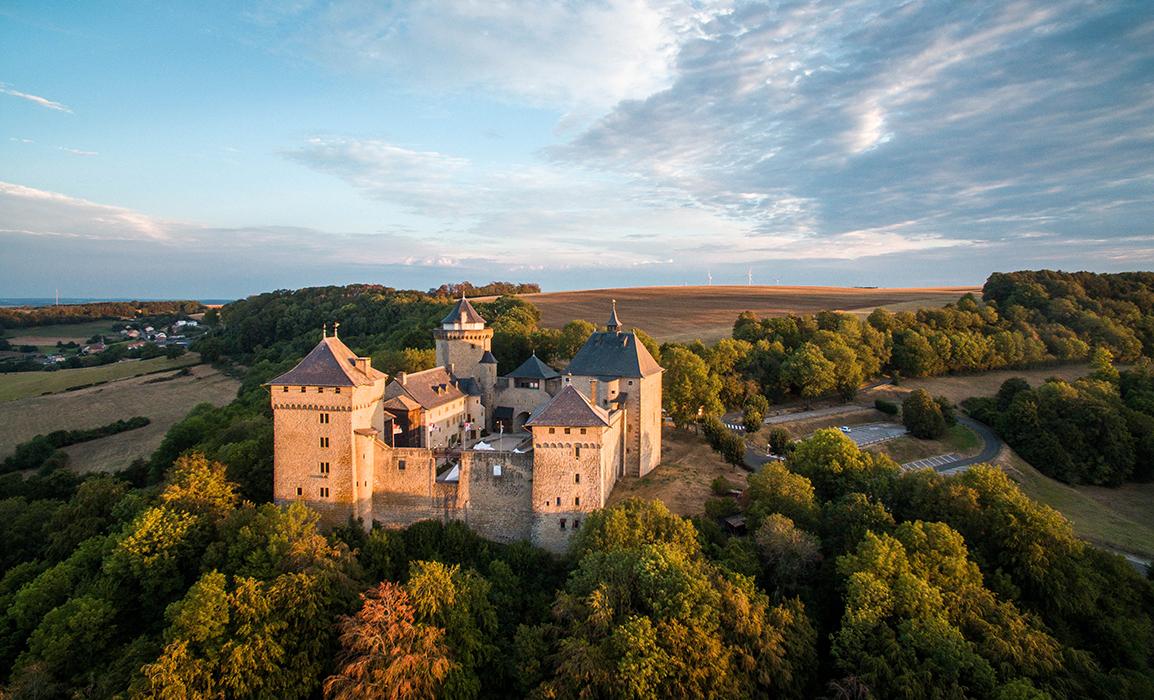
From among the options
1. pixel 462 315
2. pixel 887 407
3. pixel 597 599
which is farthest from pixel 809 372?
pixel 597 599

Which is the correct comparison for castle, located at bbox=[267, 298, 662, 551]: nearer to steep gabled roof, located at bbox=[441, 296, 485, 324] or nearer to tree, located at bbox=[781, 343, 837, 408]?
steep gabled roof, located at bbox=[441, 296, 485, 324]

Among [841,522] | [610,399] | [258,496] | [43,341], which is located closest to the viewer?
[841,522]

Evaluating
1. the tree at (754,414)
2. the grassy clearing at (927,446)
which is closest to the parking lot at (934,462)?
the grassy clearing at (927,446)

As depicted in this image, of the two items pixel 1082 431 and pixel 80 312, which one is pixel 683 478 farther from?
pixel 80 312

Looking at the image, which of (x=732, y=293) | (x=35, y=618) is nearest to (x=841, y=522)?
(x=35, y=618)

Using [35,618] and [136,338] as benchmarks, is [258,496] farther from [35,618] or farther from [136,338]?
[136,338]
